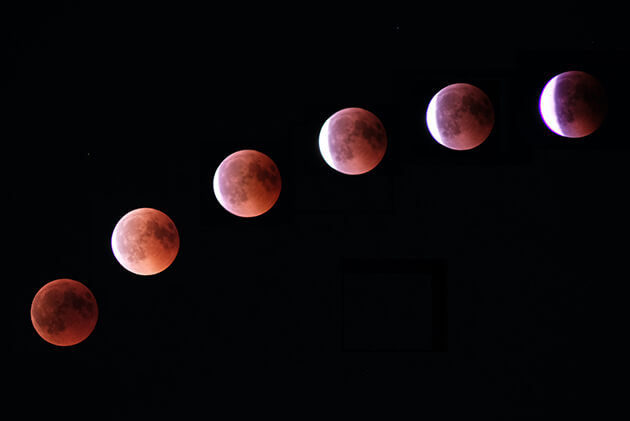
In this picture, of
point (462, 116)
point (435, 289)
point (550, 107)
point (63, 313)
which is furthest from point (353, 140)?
point (63, 313)

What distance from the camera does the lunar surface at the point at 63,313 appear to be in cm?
232

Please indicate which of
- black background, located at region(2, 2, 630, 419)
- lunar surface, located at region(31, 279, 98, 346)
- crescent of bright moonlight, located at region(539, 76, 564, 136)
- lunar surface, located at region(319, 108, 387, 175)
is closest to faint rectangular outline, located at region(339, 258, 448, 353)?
black background, located at region(2, 2, 630, 419)

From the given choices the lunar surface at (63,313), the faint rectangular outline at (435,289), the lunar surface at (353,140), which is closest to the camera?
the lunar surface at (353,140)

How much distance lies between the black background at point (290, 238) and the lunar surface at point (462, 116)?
0.58m

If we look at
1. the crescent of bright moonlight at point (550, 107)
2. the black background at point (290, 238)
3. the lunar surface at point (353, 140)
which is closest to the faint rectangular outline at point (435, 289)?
the black background at point (290, 238)

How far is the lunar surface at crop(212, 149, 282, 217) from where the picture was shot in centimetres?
220

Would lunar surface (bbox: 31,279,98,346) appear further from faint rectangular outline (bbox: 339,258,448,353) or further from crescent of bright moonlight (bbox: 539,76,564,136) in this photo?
crescent of bright moonlight (bbox: 539,76,564,136)

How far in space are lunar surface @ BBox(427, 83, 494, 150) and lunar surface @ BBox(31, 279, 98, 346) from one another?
5.66 ft

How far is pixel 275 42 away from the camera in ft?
9.59

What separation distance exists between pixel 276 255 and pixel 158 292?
682 millimetres

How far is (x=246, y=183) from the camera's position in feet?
7.22

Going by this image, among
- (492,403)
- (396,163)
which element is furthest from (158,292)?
(492,403)

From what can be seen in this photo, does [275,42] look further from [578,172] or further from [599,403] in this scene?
[599,403]

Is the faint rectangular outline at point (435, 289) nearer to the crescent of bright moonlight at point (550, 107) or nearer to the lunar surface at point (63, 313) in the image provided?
the crescent of bright moonlight at point (550, 107)
